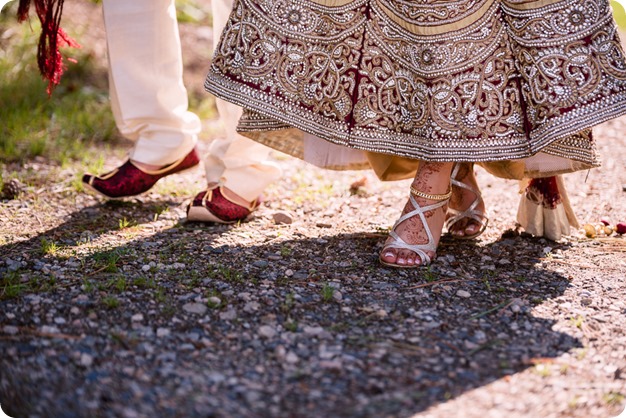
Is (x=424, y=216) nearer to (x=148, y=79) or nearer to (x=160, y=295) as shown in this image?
(x=160, y=295)

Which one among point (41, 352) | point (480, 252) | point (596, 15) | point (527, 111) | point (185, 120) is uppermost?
point (596, 15)

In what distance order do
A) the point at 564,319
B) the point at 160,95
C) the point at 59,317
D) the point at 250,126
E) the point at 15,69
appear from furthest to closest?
the point at 15,69, the point at 160,95, the point at 250,126, the point at 564,319, the point at 59,317

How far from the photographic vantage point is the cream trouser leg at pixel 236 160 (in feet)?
8.71

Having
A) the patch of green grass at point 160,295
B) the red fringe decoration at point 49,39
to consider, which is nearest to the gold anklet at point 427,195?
the patch of green grass at point 160,295

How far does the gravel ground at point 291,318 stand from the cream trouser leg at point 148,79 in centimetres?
27

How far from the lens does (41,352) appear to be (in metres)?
1.67

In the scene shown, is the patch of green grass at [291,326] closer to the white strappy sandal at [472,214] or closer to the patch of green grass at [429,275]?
the patch of green grass at [429,275]

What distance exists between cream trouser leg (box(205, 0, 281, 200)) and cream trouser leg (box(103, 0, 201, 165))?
0.51 ft

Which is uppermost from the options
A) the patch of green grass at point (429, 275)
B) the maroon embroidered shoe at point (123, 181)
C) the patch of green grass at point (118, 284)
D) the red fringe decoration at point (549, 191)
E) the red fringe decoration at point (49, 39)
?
the red fringe decoration at point (49, 39)

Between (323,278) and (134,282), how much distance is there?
1.79ft

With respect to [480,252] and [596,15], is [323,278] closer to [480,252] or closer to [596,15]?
[480,252]

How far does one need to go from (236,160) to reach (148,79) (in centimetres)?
43

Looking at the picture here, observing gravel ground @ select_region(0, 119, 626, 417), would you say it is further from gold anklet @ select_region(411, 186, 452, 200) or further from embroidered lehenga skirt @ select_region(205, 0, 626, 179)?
embroidered lehenga skirt @ select_region(205, 0, 626, 179)

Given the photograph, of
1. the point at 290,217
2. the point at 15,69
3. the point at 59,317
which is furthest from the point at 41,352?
the point at 15,69
